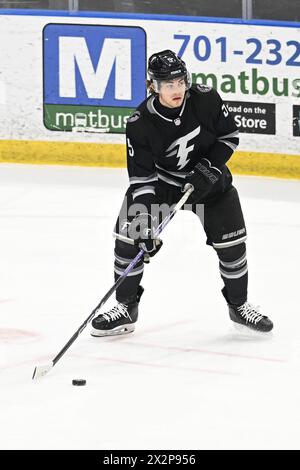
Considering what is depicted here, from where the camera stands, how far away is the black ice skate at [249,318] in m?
4.67

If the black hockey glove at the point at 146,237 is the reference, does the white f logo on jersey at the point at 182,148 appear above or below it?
above

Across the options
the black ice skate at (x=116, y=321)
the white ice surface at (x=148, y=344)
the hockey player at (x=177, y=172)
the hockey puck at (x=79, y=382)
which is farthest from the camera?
the black ice skate at (x=116, y=321)

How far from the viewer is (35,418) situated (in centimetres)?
368

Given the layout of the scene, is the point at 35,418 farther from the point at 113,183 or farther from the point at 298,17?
the point at 298,17

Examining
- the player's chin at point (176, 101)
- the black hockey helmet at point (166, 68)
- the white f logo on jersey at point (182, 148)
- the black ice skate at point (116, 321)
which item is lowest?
the black ice skate at point (116, 321)

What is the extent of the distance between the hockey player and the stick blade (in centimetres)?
56

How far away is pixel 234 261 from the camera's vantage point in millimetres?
4664

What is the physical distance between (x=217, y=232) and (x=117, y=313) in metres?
0.48

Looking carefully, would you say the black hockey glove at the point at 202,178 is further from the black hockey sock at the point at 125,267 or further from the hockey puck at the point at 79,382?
the hockey puck at the point at 79,382

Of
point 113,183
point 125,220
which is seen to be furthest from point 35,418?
point 113,183

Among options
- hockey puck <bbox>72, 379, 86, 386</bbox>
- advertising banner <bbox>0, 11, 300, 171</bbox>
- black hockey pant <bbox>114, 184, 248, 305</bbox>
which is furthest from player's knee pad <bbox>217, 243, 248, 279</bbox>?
advertising banner <bbox>0, 11, 300, 171</bbox>

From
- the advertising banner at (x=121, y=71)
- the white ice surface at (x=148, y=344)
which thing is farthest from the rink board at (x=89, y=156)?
the white ice surface at (x=148, y=344)

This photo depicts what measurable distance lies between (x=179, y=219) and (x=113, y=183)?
106cm
